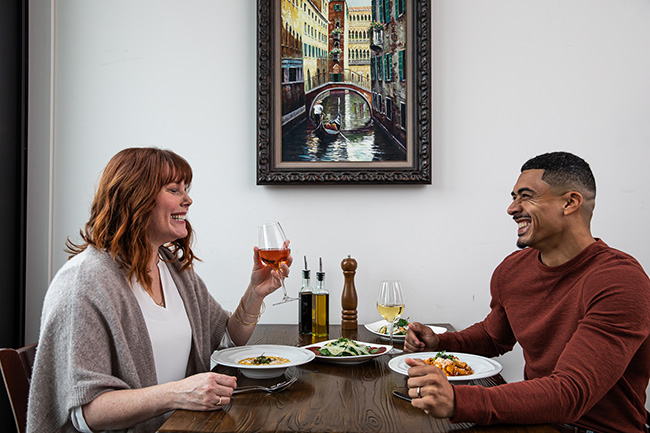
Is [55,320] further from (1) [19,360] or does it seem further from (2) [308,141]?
(2) [308,141]

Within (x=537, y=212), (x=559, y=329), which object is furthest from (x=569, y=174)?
(x=559, y=329)

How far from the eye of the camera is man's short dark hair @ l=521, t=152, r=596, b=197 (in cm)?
152

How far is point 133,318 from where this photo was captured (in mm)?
1419

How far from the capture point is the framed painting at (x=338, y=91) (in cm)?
237

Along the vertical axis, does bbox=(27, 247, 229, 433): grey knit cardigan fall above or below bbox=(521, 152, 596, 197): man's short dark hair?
below

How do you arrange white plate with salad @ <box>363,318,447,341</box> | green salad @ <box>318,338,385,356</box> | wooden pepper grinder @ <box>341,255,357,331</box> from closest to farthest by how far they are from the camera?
green salad @ <box>318,338,385,356</box>, white plate with salad @ <box>363,318,447,341</box>, wooden pepper grinder @ <box>341,255,357,331</box>

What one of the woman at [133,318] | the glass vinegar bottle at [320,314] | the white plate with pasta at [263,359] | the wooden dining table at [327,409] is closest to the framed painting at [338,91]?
the glass vinegar bottle at [320,314]

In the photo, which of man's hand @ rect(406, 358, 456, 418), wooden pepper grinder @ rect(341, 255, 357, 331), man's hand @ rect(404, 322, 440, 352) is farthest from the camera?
wooden pepper grinder @ rect(341, 255, 357, 331)

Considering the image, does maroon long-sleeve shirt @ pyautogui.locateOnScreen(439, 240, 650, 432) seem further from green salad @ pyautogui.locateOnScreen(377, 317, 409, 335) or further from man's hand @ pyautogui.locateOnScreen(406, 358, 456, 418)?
green salad @ pyautogui.locateOnScreen(377, 317, 409, 335)

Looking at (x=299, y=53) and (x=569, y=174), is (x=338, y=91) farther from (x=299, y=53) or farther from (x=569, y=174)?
(x=569, y=174)

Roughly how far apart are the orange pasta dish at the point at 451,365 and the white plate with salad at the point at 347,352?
0.61 ft

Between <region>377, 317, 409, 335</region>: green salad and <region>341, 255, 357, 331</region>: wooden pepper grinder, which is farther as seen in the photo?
<region>341, 255, 357, 331</region>: wooden pepper grinder

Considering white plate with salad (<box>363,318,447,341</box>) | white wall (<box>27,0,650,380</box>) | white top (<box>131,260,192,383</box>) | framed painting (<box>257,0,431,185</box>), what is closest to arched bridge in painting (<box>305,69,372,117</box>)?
framed painting (<box>257,0,431,185</box>)

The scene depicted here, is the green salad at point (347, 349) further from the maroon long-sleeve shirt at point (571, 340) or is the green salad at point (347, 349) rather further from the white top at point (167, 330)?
the white top at point (167, 330)
